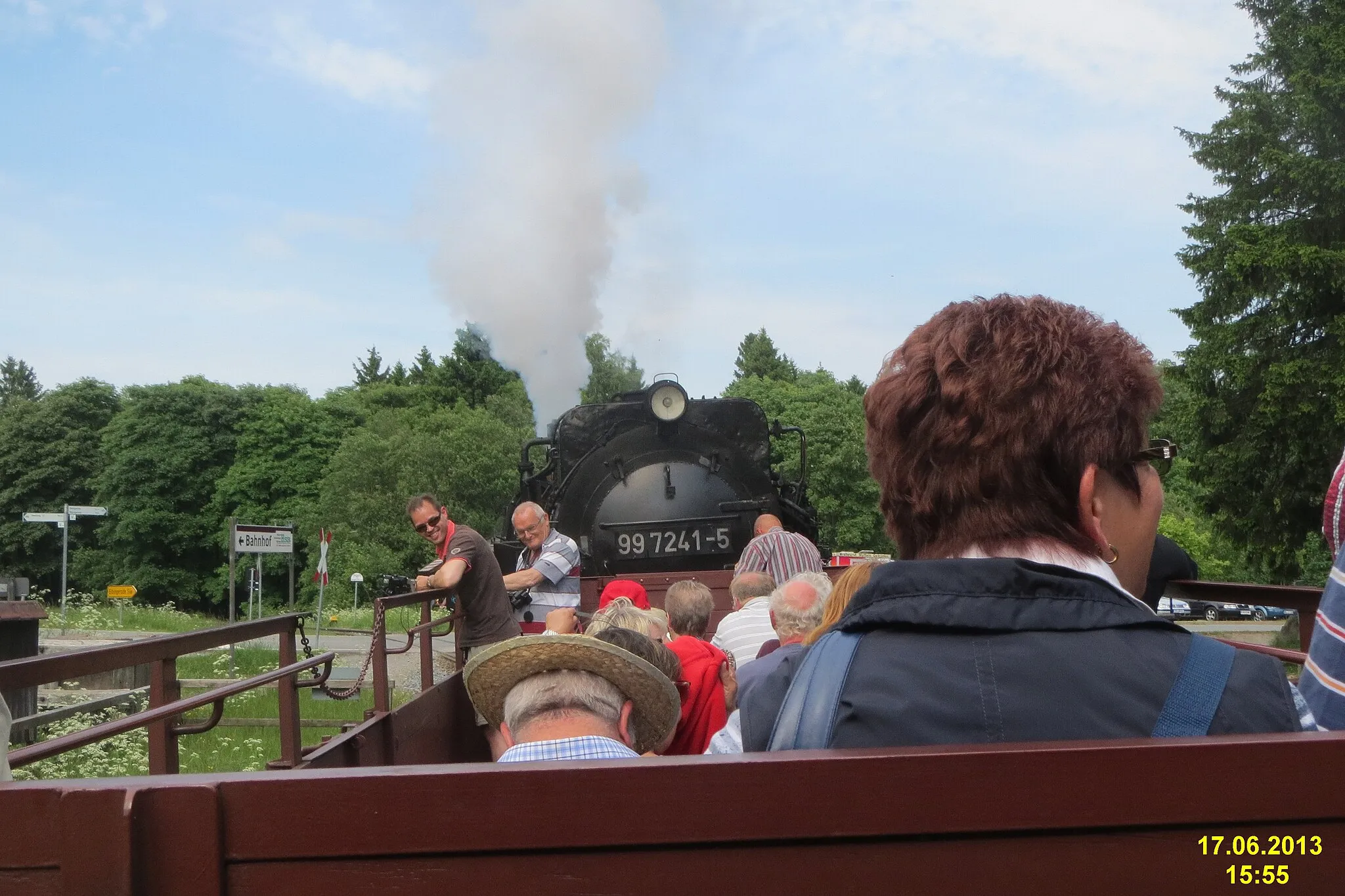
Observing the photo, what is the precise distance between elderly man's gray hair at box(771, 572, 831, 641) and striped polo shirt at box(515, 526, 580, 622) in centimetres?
381

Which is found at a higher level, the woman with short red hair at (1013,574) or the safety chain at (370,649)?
the woman with short red hair at (1013,574)

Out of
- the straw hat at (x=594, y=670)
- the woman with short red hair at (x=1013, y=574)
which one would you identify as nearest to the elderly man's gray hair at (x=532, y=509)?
the straw hat at (x=594, y=670)

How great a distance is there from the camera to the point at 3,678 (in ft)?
7.89

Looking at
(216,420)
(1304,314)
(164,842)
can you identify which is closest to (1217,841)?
(164,842)

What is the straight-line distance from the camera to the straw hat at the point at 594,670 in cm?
284

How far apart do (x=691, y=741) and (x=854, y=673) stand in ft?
9.12

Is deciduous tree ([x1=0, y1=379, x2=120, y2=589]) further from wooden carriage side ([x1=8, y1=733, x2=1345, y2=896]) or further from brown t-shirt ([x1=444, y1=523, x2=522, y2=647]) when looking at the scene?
wooden carriage side ([x1=8, y1=733, x2=1345, y2=896])

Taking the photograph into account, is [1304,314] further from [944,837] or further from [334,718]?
[944,837]

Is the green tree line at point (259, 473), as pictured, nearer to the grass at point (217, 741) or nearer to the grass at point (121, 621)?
the grass at point (121, 621)

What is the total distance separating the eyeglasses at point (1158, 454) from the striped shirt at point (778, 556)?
5.49 metres

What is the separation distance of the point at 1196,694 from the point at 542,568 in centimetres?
710

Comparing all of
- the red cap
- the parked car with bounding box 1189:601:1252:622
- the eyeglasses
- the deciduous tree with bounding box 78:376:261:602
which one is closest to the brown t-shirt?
the red cap

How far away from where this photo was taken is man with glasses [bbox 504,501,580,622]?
839 centimetres

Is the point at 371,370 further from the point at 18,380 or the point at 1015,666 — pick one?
the point at 1015,666
